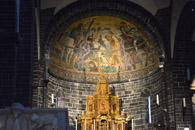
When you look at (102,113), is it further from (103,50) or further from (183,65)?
(183,65)

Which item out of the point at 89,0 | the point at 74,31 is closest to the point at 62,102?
the point at 74,31

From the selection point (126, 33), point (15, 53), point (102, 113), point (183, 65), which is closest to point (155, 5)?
point (126, 33)

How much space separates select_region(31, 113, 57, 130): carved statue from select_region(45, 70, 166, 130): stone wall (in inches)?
457

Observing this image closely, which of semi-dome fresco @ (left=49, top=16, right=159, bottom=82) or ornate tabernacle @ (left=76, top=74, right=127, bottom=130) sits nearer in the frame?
ornate tabernacle @ (left=76, top=74, right=127, bottom=130)

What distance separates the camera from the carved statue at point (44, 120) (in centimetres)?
877

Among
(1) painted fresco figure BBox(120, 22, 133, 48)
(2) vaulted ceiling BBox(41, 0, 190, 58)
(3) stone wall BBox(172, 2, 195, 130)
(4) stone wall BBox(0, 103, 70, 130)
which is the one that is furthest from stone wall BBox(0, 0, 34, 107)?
(1) painted fresco figure BBox(120, 22, 133, 48)

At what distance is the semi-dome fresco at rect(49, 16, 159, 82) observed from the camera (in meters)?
21.7

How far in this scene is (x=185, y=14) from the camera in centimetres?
1930

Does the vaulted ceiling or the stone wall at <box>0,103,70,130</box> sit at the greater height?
the vaulted ceiling

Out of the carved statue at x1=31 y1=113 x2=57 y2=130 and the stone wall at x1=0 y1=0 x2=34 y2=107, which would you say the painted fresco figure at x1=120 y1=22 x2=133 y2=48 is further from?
the carved statue at x1=31 y1=113 x2=57 y2=130

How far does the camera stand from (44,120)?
8.81m

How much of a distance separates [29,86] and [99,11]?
10828 mm

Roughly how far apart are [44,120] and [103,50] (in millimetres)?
14305

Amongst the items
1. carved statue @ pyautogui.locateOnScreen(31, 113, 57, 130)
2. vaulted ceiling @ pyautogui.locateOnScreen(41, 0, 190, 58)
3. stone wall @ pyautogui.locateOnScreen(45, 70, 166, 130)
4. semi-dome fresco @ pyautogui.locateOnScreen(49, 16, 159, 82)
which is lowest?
carved statue @ pyautogui.locateOnScreen(31, 113, 57, 130)
